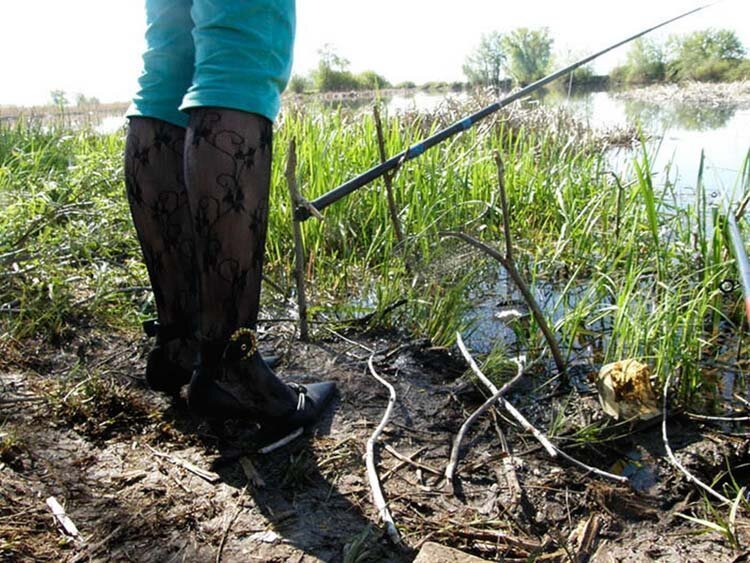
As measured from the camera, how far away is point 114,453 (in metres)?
1.26

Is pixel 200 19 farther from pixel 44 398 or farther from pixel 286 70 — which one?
pixel 44 398

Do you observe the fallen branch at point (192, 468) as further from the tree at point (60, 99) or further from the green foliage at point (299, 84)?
the green foliage at point (299, 84)

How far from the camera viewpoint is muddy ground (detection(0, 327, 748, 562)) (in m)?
1.02

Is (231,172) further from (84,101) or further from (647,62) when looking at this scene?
(647,62)

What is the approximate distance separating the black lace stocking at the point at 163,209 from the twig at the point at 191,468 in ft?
0.92

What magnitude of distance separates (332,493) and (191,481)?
264 millimetres

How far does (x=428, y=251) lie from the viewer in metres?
2.21

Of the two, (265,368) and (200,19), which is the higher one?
(200,19)

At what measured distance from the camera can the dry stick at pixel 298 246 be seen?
1.72 m

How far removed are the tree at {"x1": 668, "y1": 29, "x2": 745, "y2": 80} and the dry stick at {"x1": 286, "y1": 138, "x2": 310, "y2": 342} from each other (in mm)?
19383

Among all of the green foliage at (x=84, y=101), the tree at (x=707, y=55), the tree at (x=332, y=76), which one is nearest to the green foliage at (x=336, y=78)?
the tree at (x=332, y=76)

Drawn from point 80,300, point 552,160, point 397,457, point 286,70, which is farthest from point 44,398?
point 552,160

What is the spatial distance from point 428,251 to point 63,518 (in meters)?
1.45

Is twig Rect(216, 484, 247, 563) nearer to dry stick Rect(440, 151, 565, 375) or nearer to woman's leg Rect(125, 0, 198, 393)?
woman's leg Rect(125, 0, 198, 393)
